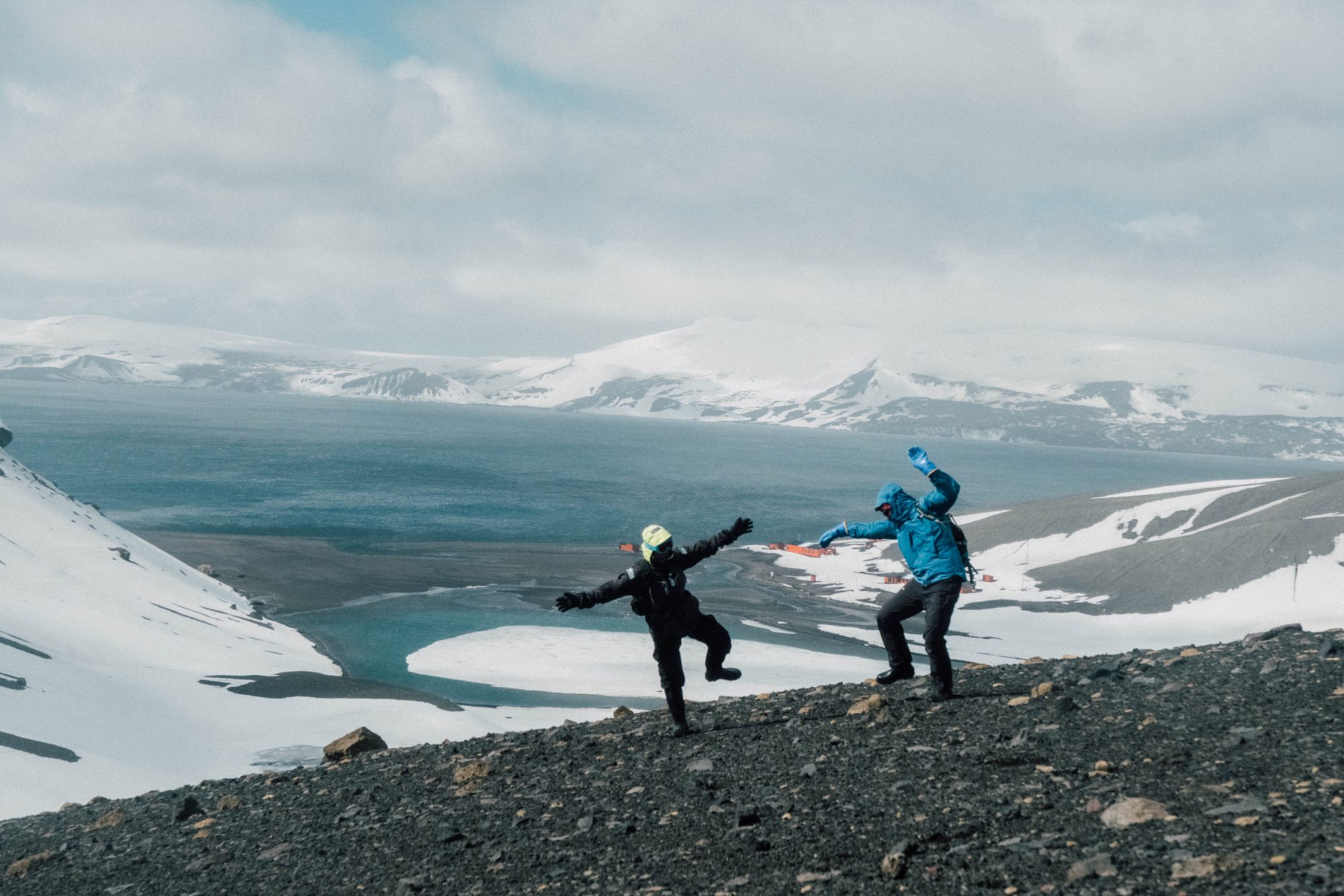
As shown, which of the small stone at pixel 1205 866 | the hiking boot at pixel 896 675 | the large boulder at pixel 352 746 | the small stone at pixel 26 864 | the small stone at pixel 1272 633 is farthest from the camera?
the small stone at pixel 1272 633

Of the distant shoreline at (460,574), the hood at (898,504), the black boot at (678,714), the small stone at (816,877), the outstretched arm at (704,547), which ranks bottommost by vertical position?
the distant shoreline at (460,574)

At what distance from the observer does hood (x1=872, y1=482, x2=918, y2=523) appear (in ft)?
33.6

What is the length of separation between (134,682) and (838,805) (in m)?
36.9

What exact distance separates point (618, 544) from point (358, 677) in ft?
162

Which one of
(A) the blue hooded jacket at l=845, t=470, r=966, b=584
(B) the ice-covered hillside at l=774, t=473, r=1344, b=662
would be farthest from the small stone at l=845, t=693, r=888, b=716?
(B) the ice-covered hillside at l=774, t=473, r=1344, b=662

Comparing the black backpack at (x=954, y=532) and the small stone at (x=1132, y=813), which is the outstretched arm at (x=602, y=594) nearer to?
the black backpack at (x=954, y=532)

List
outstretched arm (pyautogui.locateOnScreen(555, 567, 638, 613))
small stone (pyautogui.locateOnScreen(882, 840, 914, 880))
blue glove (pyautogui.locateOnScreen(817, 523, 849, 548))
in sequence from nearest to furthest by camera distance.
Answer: small stone (pyautogui.locateOnScreen(882, 840, 914, 880))
outstretched arm (pyautogui.locateOnScreen(555, 567, 638, 613))
blue glove (pyautogui.locateOnScreen(817, 523, 849, 548))

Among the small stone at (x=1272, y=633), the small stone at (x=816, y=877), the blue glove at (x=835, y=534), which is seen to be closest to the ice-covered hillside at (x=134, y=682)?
the blue glove at (x=835, y=534)

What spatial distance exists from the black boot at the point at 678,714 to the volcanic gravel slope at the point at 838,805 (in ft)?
0.67

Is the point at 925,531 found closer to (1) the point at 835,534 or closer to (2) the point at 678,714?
(1) the point at 835,534

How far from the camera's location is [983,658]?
49.2m

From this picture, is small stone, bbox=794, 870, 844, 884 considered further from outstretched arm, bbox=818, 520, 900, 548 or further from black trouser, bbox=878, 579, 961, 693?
outstretched arm, bbox=818, 520, 900, 548

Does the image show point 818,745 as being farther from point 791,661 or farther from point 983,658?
point 983,658

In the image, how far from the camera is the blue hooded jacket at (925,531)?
33.3 ft
